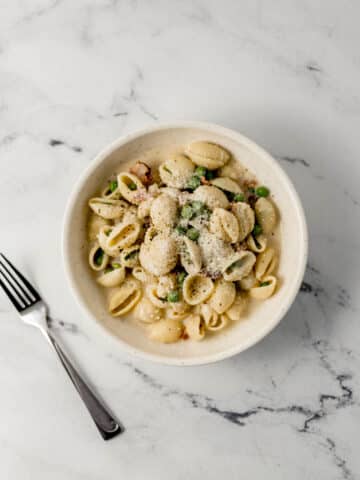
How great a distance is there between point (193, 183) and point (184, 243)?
186 millimetres

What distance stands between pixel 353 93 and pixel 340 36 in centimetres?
20

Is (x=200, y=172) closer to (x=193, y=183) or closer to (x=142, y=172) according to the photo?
(x=193, y=183)

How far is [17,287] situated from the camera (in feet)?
6.53

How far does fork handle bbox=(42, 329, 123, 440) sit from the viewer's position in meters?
1.99

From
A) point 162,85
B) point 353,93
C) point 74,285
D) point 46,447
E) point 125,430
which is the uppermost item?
point 353,93

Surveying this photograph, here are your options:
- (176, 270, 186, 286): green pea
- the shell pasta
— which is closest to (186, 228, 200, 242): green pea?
the shell pasta

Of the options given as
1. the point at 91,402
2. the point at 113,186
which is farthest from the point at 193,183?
the point at 91,402

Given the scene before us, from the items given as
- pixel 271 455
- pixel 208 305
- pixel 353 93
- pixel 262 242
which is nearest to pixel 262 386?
pixel 271 455

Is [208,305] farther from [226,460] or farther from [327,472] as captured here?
[327,472]

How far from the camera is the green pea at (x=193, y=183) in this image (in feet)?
6.05

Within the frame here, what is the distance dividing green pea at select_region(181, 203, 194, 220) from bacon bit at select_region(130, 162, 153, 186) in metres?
0.15

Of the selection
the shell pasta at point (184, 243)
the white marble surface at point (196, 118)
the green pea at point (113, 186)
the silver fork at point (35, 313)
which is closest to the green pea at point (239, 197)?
the shell pasta at point (184, 243)

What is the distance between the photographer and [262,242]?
1862 mm

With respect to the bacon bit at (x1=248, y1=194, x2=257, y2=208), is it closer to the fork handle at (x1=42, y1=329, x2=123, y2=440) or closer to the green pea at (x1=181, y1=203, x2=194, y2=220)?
the green pea at (x1=181, y1=203, x2=194, y2=220)
